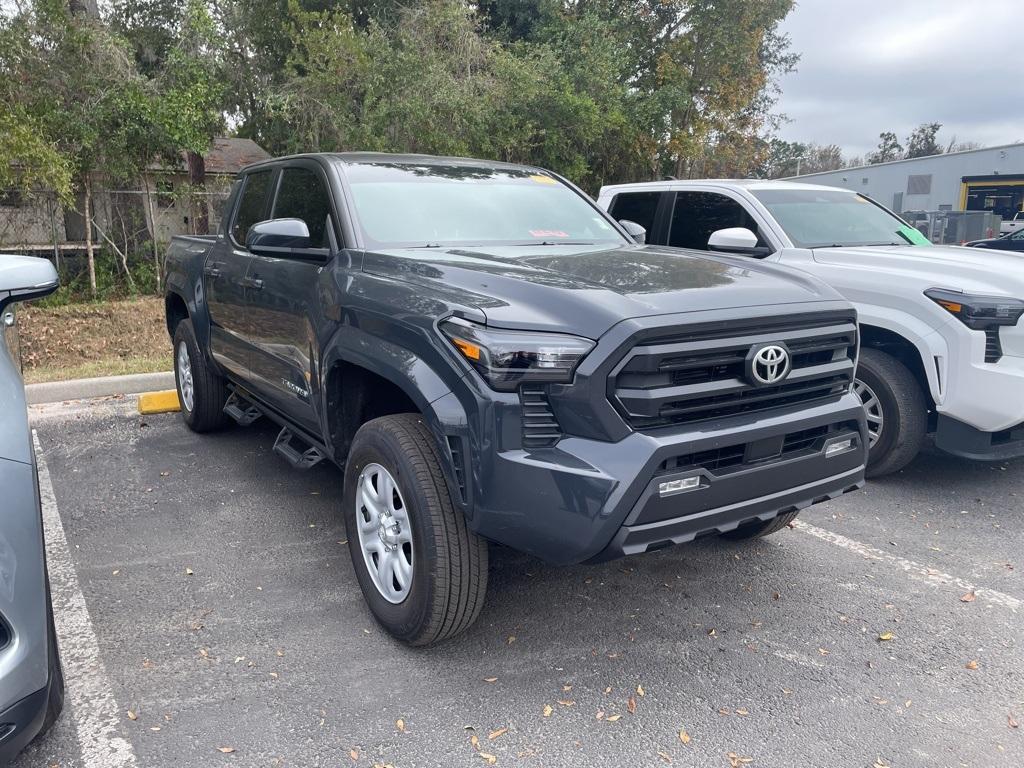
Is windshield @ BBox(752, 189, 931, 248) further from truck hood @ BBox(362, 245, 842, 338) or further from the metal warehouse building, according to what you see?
the metal warehouse building

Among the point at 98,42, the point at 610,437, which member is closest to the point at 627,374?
the point at 610,437

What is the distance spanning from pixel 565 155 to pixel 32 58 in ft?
33.8

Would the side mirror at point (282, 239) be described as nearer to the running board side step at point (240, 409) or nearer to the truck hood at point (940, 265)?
the running board side step at point (240, 409)

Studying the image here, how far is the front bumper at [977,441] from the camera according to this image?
4.86 m

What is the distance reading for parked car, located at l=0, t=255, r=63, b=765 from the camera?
2.09 meters

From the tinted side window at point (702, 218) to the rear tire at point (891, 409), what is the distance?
4.84ft

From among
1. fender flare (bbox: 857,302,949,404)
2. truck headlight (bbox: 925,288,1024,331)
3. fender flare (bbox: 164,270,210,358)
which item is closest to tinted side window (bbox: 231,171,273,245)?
fender flare (bbox: 164,270,210,358)

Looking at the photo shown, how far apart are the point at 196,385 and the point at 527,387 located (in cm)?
389

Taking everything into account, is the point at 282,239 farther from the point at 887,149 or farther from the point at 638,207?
the point at 887,149

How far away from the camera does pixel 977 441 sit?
487cm

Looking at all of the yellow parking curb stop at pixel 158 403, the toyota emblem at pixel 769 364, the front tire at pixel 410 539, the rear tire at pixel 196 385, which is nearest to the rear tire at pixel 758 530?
the toyota emblem at pixel 769 364

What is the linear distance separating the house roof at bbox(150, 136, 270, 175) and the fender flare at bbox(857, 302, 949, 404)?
63.1 ft

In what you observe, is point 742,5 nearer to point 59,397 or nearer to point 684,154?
point 684,154

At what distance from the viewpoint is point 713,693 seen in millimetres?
3014
